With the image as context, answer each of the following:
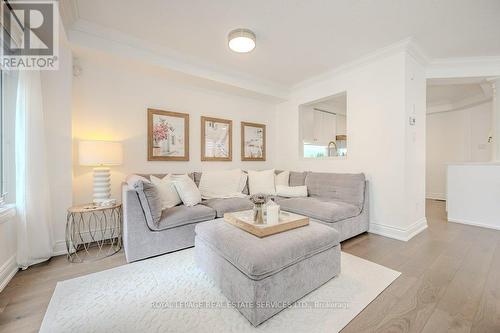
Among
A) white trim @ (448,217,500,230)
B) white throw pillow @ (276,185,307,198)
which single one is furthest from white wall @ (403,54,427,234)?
white throw pillow @ (276,185,307,198)

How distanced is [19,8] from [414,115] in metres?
4.60

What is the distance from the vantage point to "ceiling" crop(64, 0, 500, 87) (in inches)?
81.7

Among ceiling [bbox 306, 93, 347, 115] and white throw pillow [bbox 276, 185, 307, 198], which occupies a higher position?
ceiling [bbox 306, 93, 347, 115]

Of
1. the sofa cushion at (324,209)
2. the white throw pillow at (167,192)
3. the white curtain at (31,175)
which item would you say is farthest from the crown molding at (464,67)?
the white curtain at (31,175)

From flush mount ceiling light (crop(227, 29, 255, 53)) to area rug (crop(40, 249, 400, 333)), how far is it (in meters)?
2.48

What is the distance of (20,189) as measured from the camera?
205 cm

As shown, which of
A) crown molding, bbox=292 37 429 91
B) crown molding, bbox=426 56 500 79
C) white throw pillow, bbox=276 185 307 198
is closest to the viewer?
crown molding, bbox=292 37 429 91

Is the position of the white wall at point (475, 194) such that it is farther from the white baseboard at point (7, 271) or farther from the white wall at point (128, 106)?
the white baseboard at point (7, 271)

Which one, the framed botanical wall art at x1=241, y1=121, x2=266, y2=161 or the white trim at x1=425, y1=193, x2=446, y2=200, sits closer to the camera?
the framed botanical wall art at x1=241, y1=121, x2=266, y2=161

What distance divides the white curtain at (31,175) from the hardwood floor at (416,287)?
0.21 m

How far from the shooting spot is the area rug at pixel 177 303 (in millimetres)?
1333

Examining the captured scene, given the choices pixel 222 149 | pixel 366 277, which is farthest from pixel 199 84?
pixel 366 277

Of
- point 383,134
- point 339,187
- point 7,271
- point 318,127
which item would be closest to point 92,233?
point 7,271

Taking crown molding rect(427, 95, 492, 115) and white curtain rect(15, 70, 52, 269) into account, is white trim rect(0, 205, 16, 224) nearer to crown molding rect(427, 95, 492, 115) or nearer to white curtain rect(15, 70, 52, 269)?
white curtain rect(15, 70, 52, 269)
